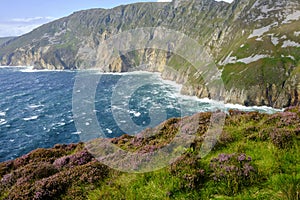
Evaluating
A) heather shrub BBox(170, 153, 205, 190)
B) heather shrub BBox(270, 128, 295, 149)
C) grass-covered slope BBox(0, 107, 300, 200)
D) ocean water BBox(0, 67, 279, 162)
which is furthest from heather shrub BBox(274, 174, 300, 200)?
ocean water BBox(0, 67, 279, 162)

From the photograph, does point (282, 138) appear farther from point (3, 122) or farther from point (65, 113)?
point (65, 113)

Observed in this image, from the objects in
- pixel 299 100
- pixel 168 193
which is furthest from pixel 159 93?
pixel 168 193

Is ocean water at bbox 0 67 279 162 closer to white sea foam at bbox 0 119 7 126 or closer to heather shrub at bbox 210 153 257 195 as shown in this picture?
white sea foam at bbox 0 119 7 126

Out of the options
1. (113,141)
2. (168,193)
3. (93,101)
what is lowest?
(93,101)

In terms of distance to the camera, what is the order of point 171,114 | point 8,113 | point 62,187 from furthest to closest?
1. point 8,113
2. point 171,114
3. point 62,187

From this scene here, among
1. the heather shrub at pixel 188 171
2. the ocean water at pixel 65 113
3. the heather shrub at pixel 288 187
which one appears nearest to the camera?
the heather shrub at pixel 288 187

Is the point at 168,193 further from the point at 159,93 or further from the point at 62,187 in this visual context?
the point at 159,93

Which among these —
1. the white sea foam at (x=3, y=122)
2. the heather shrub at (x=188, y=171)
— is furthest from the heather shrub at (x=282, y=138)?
the white sea foam at (x=3, y=122)

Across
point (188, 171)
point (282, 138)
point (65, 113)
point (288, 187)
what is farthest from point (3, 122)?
point (288, 187)

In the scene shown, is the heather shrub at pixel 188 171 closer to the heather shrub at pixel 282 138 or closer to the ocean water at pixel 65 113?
the heather shrub at pixel 282 138
